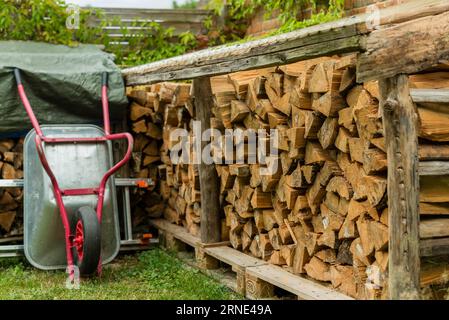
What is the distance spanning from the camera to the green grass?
4.30 metres

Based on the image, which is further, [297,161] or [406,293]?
[297,161]

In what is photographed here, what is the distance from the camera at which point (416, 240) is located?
3.02 metres

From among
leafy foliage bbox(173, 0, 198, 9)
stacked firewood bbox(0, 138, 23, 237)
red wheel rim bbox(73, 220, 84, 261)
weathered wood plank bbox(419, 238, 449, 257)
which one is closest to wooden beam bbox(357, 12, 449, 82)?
weathered wood plank bbox(419, 238, 449, 257)

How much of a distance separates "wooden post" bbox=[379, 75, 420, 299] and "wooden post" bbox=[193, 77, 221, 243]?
2.00 meters

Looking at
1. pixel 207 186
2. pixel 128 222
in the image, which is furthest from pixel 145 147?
pixel 207 186

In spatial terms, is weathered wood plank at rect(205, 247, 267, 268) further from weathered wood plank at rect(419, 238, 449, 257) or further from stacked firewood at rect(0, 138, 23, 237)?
stacked firewood at rect(0, 138, 23, 237)

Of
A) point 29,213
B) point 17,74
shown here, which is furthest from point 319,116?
point 17,74

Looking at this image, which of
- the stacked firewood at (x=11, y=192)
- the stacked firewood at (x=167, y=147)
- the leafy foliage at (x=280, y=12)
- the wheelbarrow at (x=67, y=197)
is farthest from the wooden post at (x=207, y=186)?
the stacked firewood at (x=11, y=192)

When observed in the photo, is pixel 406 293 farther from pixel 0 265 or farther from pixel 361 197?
pixel 0 265

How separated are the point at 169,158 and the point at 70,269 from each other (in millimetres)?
1615

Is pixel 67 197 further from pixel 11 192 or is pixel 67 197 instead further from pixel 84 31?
pixel 84 31

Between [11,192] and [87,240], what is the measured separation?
1596 mm

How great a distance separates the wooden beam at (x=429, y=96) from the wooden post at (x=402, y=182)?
0.12 meters
